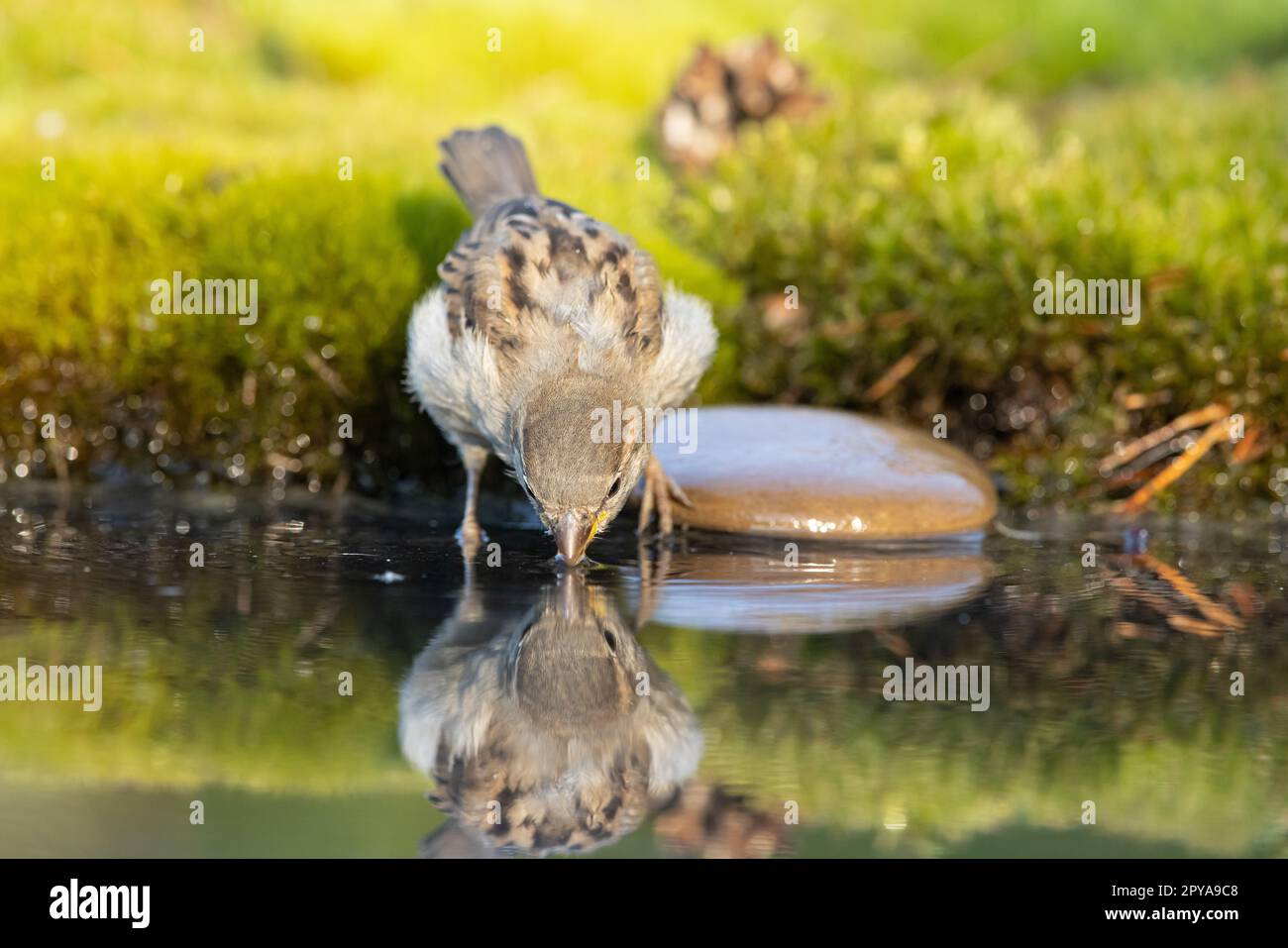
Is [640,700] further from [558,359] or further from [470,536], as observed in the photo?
[470,536]

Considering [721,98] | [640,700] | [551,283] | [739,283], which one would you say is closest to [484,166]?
[551,283]

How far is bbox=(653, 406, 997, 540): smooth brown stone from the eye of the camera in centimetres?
542

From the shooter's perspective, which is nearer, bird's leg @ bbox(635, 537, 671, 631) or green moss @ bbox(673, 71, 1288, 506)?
bird's leg @ bbox(635, 537, 671, 631)

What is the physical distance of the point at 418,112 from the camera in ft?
32.7

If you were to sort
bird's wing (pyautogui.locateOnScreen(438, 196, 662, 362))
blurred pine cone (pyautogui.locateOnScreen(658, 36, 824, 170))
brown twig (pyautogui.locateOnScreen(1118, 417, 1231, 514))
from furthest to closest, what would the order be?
blurred pine cone (pyautogui.locateOnScreen(658, 36, 824, 170)), brown twig (pyautogui.locateOnScreen(1118, 417, 1231, 514)), bird's wing (pyautogui.locateOnScreen(438, 196, 662, 362))

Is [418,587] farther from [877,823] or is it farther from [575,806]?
[877,823]

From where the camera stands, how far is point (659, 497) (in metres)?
5.53

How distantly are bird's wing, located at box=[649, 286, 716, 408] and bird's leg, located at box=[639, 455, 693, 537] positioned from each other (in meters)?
0.26

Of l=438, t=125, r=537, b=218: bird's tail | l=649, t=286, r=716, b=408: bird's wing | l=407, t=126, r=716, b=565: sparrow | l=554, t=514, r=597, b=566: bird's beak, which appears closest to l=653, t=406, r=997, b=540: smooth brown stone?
l=407, t=126, r=716, b=565: sparrow

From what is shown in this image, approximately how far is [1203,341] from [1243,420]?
0.37 m

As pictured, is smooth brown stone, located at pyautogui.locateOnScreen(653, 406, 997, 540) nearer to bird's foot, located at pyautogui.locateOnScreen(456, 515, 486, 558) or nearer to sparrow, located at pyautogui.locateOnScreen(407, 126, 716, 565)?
sparrow, located at pyautogui.locateOnScreen(407, 126, 716, 565)

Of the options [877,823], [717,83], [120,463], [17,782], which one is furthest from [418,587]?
[717,83]

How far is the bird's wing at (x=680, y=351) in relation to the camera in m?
5.24

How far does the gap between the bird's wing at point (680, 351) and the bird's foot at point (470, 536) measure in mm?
793
